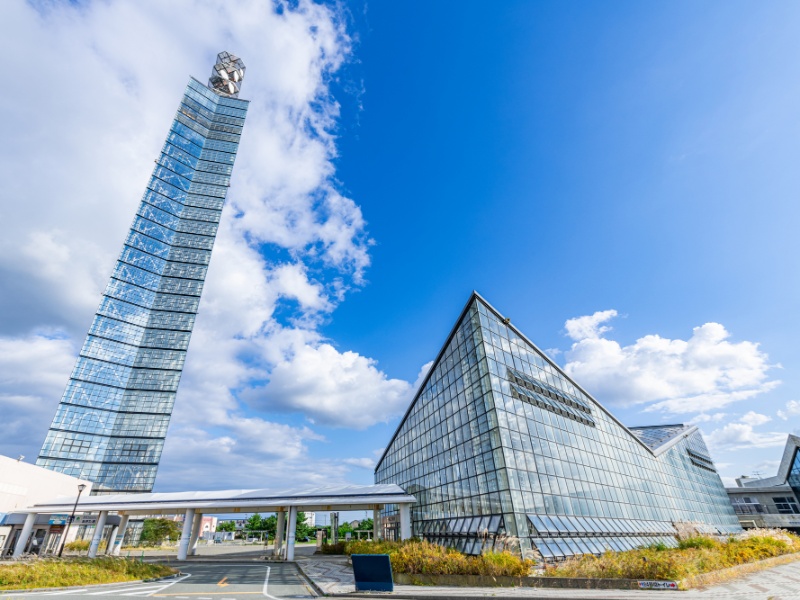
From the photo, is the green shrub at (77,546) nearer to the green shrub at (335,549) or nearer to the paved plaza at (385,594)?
the green shrub at (335,549)

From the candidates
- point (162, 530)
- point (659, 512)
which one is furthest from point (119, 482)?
point (659, 512)

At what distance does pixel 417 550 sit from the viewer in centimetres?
1848

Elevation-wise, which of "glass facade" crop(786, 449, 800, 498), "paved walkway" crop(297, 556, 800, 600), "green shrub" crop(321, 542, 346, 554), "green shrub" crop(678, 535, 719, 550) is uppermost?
"glass facade" crop(786, 449, 800, 498)

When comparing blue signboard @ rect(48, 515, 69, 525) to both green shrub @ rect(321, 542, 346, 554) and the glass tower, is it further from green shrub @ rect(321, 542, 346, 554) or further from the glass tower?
the glass tower

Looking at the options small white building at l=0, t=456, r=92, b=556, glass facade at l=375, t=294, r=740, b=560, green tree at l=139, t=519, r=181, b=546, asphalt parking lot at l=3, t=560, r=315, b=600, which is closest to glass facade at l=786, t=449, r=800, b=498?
glass facade at l=375, t=294, r=740, b=560

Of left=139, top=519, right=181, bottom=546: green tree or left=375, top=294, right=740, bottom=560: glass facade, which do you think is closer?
left=375, top=294, right=740, bottom=560: glass facade

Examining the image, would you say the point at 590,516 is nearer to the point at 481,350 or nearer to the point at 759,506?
the point at 481,350

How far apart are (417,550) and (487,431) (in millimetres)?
10289

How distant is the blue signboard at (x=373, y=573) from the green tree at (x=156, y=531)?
8660 centimetres

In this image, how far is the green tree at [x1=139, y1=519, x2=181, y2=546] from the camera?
76.9 metres

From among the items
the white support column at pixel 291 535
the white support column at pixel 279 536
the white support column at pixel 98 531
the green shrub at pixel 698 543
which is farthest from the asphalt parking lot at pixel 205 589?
the green shrub at pixel 698 543

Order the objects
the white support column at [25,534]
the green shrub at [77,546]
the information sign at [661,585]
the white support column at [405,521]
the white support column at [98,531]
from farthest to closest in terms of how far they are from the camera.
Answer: the green shrub at [77,546] → the white support column at [25,534] → the white support column at [98,531] → the white support column at [405,521] → the information sign at [661,585]

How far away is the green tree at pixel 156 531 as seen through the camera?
76.9 metres

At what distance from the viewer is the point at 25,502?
36.4 meters
